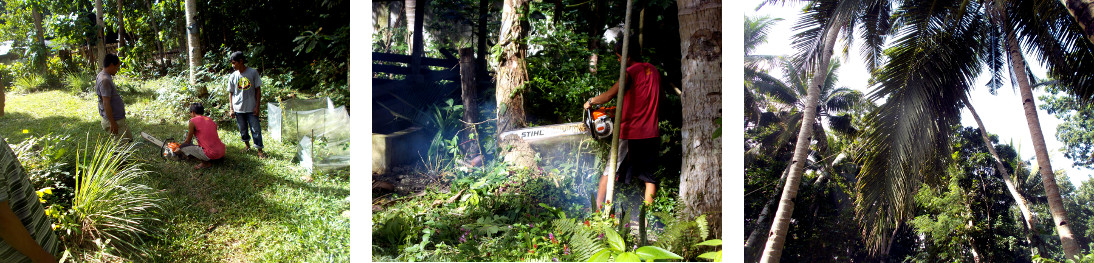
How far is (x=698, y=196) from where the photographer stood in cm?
320

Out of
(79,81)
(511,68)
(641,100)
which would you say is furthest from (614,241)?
(79,81)

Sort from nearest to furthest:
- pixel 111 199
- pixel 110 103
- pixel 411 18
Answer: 1. pixel 111 199
2. pixel 110 103
3. pixel 411 18

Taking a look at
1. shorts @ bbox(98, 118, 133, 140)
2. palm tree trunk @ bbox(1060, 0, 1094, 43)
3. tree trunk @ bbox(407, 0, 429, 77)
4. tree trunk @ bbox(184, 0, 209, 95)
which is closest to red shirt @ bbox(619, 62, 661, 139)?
tree trunk @ bbox(407, 0, 429, 77)

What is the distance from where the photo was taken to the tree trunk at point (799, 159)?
10.6 ft

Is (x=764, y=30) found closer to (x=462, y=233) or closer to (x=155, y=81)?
(x=462, y=233)

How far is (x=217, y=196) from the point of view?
9.95 ft

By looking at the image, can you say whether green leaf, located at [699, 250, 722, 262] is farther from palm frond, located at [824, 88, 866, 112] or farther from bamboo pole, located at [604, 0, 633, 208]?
palm frond, located at [824, 88, 866, 112]

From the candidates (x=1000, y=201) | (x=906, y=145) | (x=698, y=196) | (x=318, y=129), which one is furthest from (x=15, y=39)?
(x=1000, y=201)

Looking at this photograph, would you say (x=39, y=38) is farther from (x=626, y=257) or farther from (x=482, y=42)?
(x=626, y=257)

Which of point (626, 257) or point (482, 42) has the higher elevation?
point (482, 42)

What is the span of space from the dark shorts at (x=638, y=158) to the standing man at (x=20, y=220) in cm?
269

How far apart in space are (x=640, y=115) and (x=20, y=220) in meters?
2.89

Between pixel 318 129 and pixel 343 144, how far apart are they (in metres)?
0.15

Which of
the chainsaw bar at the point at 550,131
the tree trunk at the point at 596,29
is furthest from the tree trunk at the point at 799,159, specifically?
the chainsaw bar at the point at 550,131
